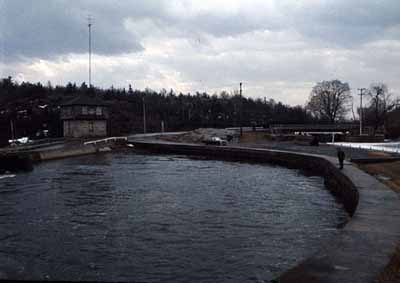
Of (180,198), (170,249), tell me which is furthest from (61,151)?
(170,249)

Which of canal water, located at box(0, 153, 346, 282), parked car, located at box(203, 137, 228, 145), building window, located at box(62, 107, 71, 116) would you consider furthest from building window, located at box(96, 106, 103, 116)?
canal water, located at box(0, 153, 346, 282)

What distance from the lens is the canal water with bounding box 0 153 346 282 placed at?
1106 centimetres

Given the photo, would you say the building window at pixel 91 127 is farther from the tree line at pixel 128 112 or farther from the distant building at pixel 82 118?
the tree line at pixel 128 112

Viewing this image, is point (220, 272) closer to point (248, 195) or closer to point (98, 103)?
point (248, 195)

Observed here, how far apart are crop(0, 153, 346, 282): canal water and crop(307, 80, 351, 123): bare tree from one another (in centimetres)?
7670

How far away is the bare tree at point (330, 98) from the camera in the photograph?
331 ft

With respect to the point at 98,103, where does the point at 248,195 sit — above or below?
below

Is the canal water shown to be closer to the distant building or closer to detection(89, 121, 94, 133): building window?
the distant building

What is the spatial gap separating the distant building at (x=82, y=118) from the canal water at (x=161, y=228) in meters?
41.7

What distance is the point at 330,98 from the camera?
102 metres

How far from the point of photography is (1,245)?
13305 mm

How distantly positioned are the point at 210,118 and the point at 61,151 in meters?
69.5

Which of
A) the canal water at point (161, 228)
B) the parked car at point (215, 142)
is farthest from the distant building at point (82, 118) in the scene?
the canal water at point (161, 228)

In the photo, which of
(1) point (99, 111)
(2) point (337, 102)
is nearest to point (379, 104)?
(2) point (337, 102)
